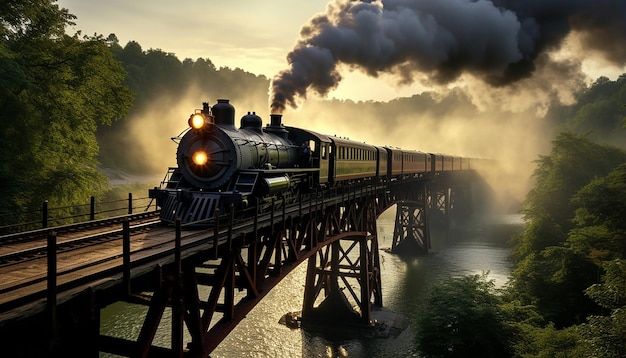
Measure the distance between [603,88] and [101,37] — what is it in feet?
371

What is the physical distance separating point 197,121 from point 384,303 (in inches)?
741

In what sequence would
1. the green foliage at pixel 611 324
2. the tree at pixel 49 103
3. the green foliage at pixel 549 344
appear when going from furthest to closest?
the tree at pixel 49 103 → the green foliage at pixel 549 344 → the green foliage at pixel 611 324

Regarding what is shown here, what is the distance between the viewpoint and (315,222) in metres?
14.5

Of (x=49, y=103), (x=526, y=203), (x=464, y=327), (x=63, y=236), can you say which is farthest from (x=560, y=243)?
(x=49, y=103)

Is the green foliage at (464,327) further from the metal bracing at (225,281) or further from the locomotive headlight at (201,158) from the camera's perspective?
the locomotive headlight at (201,158)

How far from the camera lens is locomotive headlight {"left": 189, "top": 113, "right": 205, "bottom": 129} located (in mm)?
12047

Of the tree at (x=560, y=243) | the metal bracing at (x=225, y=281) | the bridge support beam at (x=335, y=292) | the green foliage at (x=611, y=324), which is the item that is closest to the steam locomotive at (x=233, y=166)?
the metal bracing at (x=225, y=281)

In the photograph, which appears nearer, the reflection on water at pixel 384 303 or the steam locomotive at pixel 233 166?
the steam locomotive at pixel 233 166

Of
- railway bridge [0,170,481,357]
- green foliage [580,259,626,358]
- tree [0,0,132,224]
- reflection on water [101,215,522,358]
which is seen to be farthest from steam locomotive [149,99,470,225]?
green foliage [580,259,626,358]

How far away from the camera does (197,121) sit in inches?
477

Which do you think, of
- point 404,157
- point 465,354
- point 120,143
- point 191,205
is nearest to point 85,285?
point 191,205

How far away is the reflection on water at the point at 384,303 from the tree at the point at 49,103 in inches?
320

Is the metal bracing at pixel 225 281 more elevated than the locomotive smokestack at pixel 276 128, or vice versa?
the locomotive smokestack at pixel 276 128

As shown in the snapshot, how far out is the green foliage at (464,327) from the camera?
14.8m
